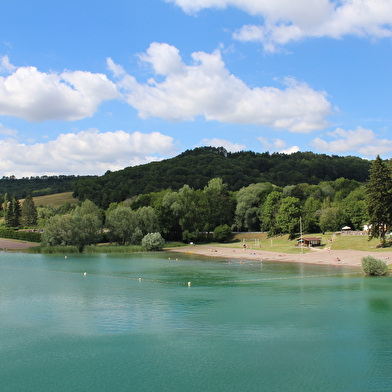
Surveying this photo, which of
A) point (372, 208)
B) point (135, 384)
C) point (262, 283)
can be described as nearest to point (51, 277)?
point (262, 283)

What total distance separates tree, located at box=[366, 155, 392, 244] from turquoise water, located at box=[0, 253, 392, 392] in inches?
872

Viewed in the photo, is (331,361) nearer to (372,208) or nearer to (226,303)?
(226,303)

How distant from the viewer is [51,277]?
1897 inches

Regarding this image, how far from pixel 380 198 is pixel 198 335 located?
162 feet

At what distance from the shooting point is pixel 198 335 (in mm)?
23141

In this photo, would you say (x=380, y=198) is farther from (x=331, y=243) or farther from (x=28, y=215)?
(x=28, y=215)

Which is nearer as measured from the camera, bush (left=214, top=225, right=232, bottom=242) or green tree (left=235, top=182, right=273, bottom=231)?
bush (left=214, top=225, right=232, bottom=242)

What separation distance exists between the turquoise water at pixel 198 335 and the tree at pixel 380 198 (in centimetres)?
2216

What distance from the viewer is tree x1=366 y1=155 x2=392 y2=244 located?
6222 cm

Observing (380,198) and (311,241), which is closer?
(380,198)

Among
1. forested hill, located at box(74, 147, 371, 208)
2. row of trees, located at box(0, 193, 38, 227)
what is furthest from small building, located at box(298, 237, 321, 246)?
row of trees, located at box(0, 193, 38, 227)

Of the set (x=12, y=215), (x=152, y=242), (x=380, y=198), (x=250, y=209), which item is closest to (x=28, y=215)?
(x=12, y=215)

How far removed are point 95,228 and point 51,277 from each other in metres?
39.2

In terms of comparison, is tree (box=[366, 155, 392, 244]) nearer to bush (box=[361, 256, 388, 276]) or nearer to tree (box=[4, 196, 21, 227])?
bush (box=[361, 256, 388, 276])
